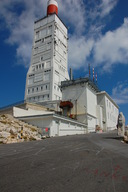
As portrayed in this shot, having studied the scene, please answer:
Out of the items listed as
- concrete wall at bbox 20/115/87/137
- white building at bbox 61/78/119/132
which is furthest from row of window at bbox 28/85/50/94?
concrete wall at bbox 20/115/87/137

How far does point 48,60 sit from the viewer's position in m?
61.2

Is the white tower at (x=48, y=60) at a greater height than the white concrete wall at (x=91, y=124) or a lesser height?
greater

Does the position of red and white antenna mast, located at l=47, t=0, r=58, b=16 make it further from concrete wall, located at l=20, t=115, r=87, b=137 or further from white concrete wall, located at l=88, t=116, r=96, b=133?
concrete wall, located at l=20, t=115, r=87, b=137

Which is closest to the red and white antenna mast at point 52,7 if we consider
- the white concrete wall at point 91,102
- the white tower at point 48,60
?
the white tower at point 48,60

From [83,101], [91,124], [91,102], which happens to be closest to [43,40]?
[91,102]

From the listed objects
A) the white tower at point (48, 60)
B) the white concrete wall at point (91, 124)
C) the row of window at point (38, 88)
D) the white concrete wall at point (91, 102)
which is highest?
the white tower at point (48, 60)

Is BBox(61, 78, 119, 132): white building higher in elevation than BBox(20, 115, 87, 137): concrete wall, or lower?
higher

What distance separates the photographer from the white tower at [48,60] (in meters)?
56.8

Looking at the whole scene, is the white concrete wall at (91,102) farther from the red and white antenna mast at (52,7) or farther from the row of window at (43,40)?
the red and white antenna mast at (52,7)

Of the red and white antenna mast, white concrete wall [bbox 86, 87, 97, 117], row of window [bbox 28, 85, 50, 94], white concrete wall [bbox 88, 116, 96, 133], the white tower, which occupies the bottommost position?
white concrete wall [bbox 88, 116, 96, 133]

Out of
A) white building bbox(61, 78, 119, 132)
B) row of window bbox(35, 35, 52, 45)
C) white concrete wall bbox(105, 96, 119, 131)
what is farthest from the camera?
row of window bbox(35, 35, 52, 45)

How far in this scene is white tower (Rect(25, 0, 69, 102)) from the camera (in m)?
56.8

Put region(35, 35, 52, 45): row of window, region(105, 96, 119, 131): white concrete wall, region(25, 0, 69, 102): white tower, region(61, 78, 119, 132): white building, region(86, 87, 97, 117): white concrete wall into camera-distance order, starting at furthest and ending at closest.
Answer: region(35, 35, 52, 45): row of window
region(25, 0, 69, 102): white tower
region(105, 96, 119, 131): white concrete wall
region(86, 87, 97, 117): white concrete wall
region(61, 78, 119, 132): white building

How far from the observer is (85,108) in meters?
40.8
